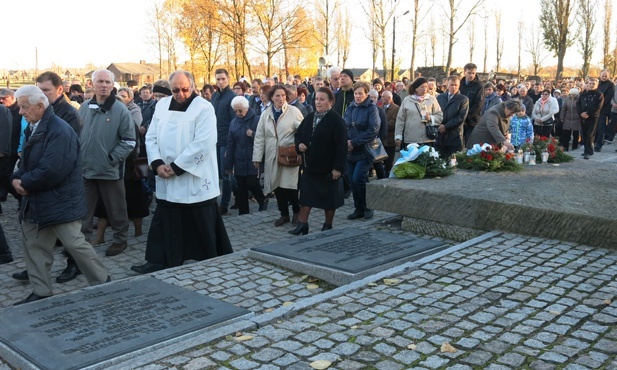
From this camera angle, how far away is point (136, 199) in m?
7.96

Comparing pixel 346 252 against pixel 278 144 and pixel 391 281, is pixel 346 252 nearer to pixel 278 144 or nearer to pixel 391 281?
pixel 391 281

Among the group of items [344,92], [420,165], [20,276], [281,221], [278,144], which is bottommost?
[20,276]

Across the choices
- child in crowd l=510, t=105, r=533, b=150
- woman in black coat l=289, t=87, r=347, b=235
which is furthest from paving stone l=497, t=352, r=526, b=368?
child in crowd l=510, t=105, r=533, b=150

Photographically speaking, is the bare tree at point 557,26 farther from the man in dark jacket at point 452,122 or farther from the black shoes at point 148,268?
the black shoes at point 148,268

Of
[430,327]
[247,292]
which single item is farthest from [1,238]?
[430,327]

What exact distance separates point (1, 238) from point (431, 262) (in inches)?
175

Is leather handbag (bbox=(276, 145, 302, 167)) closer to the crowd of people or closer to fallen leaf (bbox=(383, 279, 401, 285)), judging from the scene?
the crowd of people

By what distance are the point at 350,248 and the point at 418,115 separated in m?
4.01

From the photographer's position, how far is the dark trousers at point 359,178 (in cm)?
859

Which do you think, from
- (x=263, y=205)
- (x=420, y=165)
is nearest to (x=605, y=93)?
(x=420, y=165)

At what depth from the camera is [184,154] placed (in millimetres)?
6051

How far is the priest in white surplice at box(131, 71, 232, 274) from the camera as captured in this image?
6.14m

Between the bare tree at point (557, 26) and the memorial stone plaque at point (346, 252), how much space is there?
33.3 m

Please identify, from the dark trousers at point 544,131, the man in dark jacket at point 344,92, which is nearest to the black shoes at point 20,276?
the man in dark jacket at point 344,92
